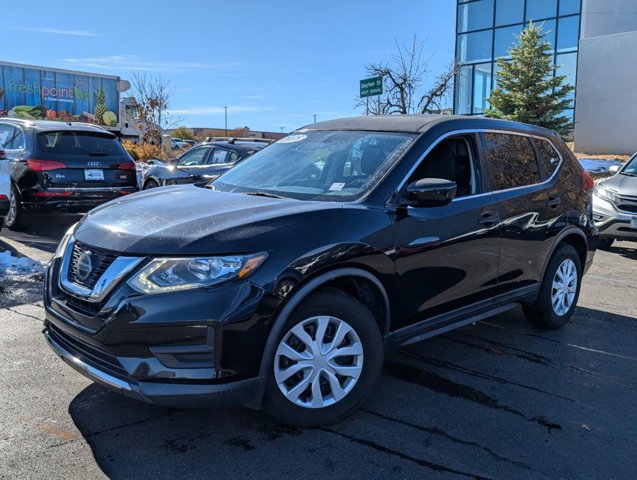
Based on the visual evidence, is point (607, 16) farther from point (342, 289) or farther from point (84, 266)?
point (84, 266)

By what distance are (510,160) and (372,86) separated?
11183mm

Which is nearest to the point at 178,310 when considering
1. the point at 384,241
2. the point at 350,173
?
the point at 384,241

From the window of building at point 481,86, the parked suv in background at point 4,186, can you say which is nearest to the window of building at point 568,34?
the window of building at point 481,86

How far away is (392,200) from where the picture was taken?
367 centimetres

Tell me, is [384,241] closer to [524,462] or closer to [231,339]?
[231,339]

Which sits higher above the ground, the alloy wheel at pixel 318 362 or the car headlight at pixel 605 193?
the car headlight at pixel 605 193

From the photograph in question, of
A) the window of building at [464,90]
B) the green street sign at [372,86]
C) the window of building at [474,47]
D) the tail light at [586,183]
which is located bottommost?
the tail light at [586,183]

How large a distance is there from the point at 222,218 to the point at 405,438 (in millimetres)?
1564

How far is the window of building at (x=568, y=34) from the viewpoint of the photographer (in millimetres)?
→ 24797

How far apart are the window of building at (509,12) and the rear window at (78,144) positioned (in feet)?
70.3

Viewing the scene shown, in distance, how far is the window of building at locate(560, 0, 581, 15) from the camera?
2477 centimetres

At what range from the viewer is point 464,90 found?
1077 inches

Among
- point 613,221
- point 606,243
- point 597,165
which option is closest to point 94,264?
point 613,221

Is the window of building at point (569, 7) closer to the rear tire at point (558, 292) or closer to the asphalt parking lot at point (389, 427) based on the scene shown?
the rear tire at point (558, 292)
